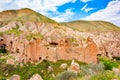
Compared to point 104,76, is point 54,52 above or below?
below

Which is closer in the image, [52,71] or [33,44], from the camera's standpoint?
[52,71]

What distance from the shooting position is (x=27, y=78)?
393 ft

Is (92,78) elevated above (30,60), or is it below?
above

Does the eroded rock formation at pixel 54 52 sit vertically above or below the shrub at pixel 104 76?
below

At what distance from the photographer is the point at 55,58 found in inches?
5669

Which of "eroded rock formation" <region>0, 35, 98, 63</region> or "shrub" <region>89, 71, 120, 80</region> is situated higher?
"shrub" <region>89, 71, 120, 80</region>

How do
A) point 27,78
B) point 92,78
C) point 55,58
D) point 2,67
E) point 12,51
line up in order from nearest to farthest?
point 92,78
point 27,78
point 2,67
point 55,58
point 12,51

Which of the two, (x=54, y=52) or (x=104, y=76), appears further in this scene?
(x=54, y=52)

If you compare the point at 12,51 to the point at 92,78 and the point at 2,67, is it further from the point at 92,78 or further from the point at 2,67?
the point at 92,78

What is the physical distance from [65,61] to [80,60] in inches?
319

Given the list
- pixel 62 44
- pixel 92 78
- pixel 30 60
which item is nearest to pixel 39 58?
pixel 30 60

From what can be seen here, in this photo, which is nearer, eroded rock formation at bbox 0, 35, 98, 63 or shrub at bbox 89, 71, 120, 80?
shrub at bbox 89, 71, 120, 80

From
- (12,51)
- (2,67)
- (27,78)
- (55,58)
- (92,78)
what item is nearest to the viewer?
(92,78)

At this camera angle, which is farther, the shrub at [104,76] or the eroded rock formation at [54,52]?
the eroded rock formation at [54,52]
